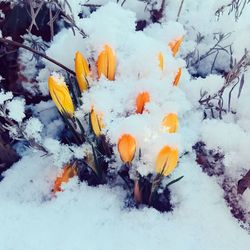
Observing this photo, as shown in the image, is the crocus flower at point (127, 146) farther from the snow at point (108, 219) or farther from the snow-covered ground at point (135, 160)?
the snow at point (108, 219)

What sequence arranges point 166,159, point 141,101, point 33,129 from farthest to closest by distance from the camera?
point 33,129 → point 141,101 → point 166,159

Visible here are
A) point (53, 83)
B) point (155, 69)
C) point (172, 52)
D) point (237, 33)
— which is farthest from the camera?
point (237, 33)

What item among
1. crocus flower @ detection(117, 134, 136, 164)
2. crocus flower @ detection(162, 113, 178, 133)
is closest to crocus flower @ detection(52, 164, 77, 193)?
crocus flower @ detection(117, 134, 136, 164)

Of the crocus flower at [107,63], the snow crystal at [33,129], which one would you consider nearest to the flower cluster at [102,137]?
the crocus flower at [107,63]

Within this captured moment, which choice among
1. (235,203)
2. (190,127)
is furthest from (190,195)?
(190,127)

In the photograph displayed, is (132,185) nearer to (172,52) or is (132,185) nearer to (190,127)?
(190,127)

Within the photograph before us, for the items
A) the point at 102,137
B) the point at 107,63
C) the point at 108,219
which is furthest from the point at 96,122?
the point at 108,219

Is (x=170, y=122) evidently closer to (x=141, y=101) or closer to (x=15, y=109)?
(x=141, y=101)
